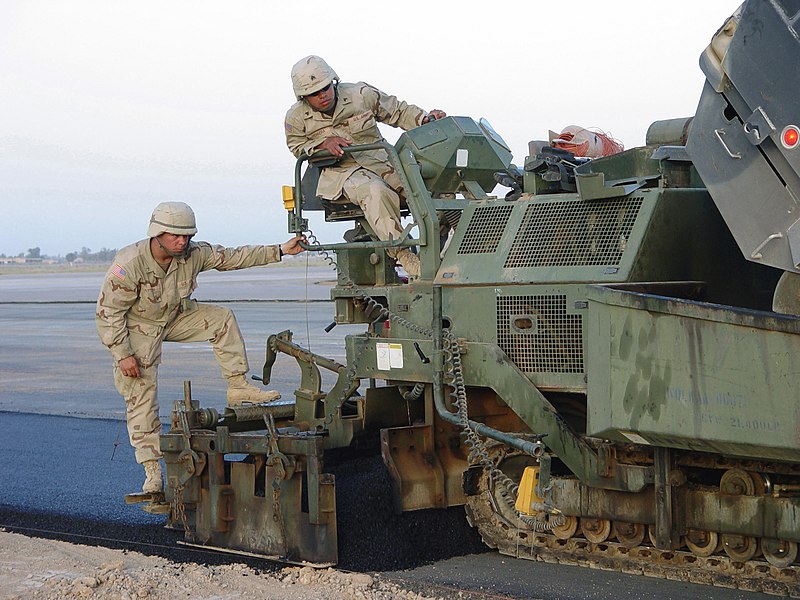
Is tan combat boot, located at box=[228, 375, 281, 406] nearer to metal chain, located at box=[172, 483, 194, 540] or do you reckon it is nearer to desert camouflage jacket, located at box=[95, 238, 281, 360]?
desert camouflage jacket, located at box=[95, 238, 281, 360]

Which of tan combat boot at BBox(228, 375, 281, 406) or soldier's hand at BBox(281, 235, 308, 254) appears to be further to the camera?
tan combat boot at BBox(228, 375, 281, 406)

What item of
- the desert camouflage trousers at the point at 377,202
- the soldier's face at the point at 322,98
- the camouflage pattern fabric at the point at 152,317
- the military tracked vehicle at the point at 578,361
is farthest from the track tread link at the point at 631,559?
the soldier's face at the point at 322,98

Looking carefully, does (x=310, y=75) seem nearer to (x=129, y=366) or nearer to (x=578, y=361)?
(x=129, y=366)

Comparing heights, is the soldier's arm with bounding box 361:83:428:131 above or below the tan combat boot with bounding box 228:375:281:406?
above

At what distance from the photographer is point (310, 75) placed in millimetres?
7746

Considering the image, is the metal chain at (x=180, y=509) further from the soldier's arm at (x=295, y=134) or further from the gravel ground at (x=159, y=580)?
the soldier's arm at (x=295, y=134)

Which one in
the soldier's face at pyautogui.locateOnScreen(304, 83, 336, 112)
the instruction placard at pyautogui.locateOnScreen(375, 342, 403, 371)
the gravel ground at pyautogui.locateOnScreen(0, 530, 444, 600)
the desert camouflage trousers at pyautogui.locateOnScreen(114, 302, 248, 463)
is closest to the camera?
the gravel ground at pyautogui.locateOnScreen(0, 530, 444, 600)

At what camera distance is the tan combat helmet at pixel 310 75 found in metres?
7.75

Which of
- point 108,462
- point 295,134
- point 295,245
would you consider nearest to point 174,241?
point 295,245

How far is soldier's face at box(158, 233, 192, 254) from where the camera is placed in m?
7.96

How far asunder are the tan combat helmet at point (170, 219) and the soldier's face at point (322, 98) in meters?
1.05

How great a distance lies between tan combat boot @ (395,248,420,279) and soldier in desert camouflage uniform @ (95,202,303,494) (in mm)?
844

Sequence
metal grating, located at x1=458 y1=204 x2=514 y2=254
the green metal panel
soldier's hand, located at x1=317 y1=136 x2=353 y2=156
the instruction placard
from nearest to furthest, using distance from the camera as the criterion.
Result: the green metal panel < metal grating, located at x1=458 y1=204 x2=514 y2=254 < the instruction placard < soldier's hand, located at x1=317 y1=136 x2=353 y2=156

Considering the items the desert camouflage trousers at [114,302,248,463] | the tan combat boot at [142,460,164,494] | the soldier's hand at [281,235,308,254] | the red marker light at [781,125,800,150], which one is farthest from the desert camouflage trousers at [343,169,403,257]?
the red marker light at [781,125,800,150]
